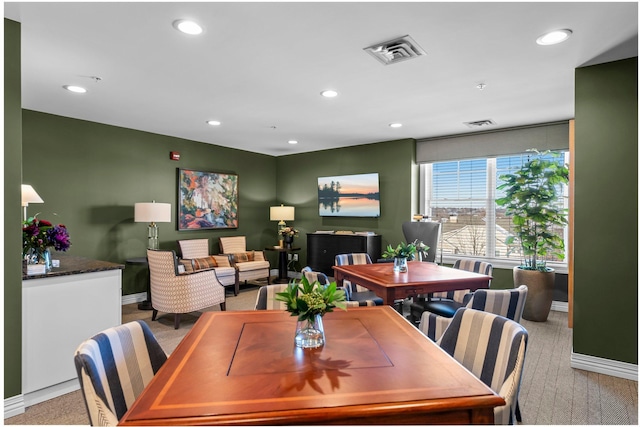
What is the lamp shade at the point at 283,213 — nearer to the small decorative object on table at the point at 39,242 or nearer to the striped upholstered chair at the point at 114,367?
the small decorative object on table at the point at 39,242

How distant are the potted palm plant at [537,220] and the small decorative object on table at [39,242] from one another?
4.55 m

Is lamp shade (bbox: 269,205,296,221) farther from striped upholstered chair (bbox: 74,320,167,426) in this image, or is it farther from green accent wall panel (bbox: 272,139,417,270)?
striped upholstered chair (bbox: 74,320,167,426)

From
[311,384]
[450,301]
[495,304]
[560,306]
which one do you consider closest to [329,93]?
[450,301]

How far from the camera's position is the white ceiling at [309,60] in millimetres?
2275

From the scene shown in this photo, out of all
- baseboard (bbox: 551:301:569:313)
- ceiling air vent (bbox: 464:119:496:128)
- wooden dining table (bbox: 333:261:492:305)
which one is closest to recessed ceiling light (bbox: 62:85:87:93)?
wooden dining table (bbox: 333:261:492:305)

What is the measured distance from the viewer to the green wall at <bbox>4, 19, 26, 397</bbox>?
2359 mm

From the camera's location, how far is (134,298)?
5461mm

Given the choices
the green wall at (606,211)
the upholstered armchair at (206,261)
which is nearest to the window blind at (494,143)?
the green wall at (606,211)

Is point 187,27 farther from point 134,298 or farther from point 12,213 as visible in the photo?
point 134,298

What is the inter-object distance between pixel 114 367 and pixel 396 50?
8.39 ft

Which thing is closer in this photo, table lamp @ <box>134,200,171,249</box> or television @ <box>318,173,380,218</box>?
table lamp @ <box>134,200,171,249</box>

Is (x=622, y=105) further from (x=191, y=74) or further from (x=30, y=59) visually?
(x=30, y=59)

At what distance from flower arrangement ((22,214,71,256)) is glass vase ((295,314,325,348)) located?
2259mm

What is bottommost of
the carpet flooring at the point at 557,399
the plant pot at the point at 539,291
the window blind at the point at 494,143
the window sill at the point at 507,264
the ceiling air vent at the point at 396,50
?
the carpet flooring at the point at 557,399
